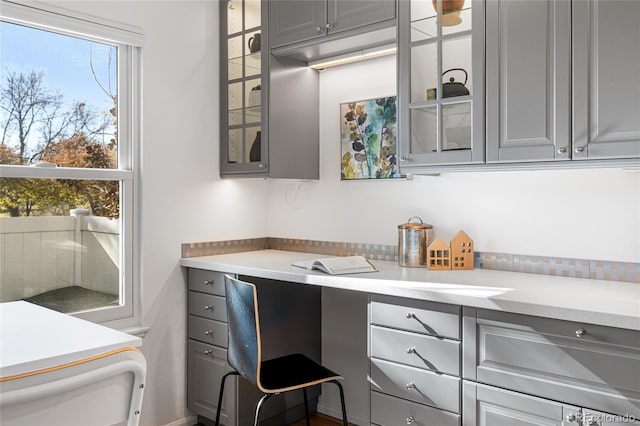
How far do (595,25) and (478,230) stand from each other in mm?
1045

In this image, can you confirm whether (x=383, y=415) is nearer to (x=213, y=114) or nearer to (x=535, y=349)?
(x=535, y=349)

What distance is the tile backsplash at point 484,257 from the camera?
7.07 feet

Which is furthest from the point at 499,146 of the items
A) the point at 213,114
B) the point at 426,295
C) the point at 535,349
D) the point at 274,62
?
Answer: the point at 213,114

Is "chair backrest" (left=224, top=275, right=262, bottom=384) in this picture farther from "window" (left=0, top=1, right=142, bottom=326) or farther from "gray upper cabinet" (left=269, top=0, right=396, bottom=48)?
"gray upper cabinet" (left=269, top=0, right=396, bottom=48)

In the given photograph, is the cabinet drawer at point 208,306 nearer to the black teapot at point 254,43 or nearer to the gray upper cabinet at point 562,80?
the black teapot at point 254,43

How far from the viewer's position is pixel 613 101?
71.8 inches

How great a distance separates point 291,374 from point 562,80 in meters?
1.63

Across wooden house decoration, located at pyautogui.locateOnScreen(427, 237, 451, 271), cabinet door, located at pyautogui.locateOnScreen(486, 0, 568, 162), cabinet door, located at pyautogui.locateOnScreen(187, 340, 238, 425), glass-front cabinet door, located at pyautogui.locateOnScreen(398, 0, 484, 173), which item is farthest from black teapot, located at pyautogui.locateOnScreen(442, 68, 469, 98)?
cabinet door, located at pyautogui.locateOnScreen(187, 340, 238, 425)

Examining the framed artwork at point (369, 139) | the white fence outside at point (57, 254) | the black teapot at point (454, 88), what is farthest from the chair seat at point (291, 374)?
the black teapot at point (454, 88)

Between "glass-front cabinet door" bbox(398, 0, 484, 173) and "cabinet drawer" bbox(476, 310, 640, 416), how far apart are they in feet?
2.39

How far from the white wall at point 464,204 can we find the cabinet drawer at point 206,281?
71 cm

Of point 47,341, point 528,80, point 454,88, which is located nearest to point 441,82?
point 454,88

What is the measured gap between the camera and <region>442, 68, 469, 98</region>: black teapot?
2.18 m

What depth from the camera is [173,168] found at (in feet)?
9.61
